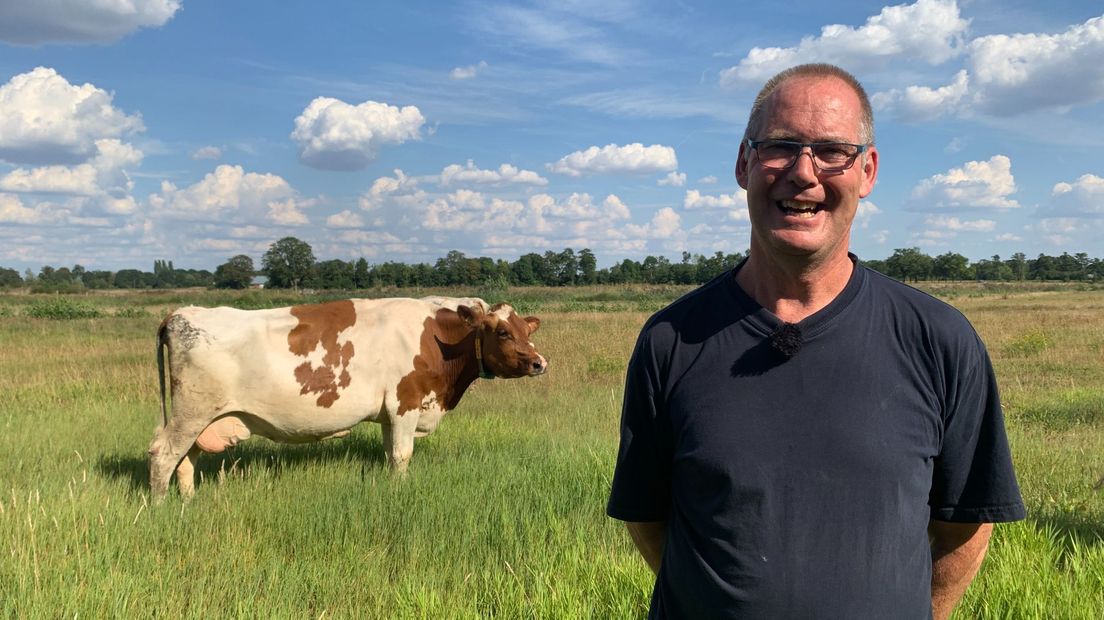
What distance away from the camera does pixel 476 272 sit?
102m

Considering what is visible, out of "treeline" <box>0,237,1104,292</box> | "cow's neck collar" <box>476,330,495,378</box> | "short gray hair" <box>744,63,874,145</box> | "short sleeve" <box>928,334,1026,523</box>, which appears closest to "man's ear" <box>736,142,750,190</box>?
"short gray hair" <box>744,63,874,145</box>

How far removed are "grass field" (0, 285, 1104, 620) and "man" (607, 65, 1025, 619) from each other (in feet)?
7.07

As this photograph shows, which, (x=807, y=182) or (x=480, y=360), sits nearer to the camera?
(x=807, y=182)

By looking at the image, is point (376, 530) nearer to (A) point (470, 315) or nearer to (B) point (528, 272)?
(A) point (470, 315)

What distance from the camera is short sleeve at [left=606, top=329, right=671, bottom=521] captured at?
204 cm

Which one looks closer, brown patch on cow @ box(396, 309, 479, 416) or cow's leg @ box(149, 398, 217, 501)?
cow's leg @ box(149, 398, 217, 501)

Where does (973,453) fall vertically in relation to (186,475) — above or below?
above

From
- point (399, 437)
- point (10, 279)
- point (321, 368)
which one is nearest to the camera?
point (321, 368)

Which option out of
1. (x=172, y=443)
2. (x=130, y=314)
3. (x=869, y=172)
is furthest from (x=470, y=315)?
(x=130, y=314)

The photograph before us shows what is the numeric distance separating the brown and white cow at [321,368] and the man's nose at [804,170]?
230 inches

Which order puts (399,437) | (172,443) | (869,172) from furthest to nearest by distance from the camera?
1. (399,437)
2. (172,443)
3. (869,172)

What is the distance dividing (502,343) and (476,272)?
3725 inches

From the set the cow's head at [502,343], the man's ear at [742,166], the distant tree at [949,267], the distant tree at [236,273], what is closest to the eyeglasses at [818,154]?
the man's ear at [742,166]

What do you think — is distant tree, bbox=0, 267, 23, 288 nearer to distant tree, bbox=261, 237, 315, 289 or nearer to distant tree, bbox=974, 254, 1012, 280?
distant tree, bbox=261, 237, 315, 289
